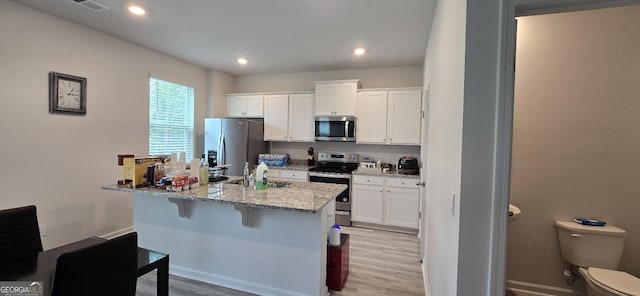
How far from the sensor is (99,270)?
3.83ft

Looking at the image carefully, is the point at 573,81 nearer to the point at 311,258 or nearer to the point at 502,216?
the point at 502,216

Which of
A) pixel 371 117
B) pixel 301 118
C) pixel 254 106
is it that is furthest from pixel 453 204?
pixel 254 106

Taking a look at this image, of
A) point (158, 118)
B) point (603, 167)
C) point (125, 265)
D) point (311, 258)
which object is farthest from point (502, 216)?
point (158, 118)

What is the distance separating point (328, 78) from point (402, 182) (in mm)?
2227

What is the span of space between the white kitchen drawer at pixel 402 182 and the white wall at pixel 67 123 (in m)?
3.58

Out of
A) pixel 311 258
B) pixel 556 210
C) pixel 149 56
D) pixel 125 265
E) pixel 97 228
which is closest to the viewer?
pixel 125 265

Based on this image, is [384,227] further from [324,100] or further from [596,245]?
[596,245]

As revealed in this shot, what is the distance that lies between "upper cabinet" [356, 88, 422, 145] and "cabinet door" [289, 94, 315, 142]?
83 centimetres

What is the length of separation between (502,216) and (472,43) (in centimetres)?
74

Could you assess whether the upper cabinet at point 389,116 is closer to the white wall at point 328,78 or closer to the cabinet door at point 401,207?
the white wall at point 328,78

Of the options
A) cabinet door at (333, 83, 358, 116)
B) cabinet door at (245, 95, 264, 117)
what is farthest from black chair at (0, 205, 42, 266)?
cabinet door at (333, 83, 358, 116)

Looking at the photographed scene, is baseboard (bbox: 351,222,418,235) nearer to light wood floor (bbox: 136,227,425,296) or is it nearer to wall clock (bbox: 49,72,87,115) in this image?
light wood floor (bbox: 136,227,425,296)

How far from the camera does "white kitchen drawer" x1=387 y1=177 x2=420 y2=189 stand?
3.90 m

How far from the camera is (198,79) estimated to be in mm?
4766
